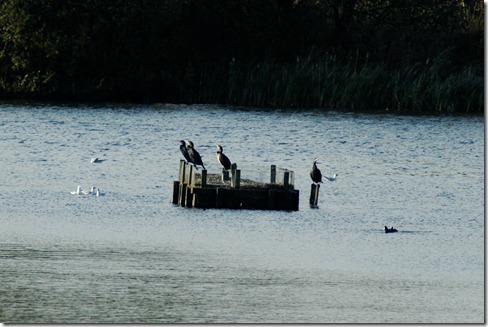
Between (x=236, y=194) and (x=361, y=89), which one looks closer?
(x=236, y=194)

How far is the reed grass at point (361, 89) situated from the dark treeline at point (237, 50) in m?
0.06

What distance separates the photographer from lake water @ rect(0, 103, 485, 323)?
16.1m

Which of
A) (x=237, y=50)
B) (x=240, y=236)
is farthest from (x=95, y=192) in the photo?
(x=237, y=50)

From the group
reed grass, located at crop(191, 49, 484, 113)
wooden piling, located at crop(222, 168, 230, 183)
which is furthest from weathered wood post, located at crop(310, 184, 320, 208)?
reed grass, located at crop(191, 49, 484, 113)

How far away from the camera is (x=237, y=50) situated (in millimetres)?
55750

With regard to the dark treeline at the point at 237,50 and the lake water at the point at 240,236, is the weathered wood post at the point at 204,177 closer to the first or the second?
the lake water at the point at 240,236

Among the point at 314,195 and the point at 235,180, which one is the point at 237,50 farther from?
the point at 235,180

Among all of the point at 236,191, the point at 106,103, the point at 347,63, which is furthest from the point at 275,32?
the point at 236,191

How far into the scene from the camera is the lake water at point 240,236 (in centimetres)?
1606

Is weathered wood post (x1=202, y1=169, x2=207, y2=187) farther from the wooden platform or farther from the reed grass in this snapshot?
the reed grass

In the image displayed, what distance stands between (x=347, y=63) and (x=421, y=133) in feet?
44.9

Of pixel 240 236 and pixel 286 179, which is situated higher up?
pixel 286 179

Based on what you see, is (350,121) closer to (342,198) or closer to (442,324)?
(342,198)

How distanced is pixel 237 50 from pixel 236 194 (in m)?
31.9
